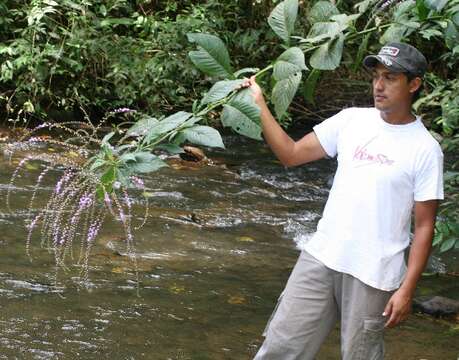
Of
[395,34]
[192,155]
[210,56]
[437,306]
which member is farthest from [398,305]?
[192,155]

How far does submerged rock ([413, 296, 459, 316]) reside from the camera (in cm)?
452

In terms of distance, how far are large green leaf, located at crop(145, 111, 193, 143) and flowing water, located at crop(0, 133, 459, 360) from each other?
1749 millimetres

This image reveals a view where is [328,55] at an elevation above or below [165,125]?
above

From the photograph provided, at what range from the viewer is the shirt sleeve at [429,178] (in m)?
2.47

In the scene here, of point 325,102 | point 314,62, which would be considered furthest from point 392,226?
point 325,102

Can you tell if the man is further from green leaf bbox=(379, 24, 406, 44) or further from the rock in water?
the rock in water

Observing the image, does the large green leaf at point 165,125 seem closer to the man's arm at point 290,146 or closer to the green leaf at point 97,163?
the green leaf at point 97,163

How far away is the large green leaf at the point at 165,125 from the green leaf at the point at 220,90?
8cm

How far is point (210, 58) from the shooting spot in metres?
2.32

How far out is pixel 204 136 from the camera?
2.11m

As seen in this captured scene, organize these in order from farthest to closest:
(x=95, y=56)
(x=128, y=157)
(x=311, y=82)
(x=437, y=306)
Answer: (x=95, y=56) < (x=437, y=306) < (x=311, y=82) < (x=128, y=157)

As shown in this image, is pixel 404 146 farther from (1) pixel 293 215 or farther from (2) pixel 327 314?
(1) pixel 293 215

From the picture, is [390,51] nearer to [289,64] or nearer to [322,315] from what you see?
[289,64]

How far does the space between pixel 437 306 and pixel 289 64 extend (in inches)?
104
